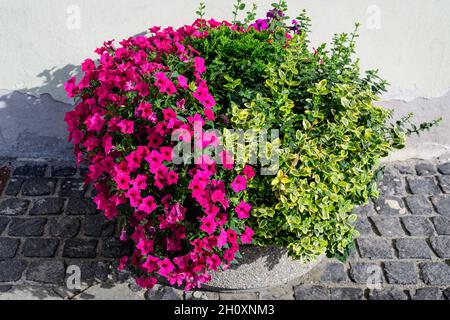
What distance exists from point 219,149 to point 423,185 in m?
2.22

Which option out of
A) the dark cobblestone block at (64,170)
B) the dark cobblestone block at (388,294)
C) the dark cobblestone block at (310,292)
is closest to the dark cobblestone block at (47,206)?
the dark cobblestone block at (64,170)

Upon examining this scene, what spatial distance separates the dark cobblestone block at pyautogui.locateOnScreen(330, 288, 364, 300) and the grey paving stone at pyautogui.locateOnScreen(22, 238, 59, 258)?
6.08 feet

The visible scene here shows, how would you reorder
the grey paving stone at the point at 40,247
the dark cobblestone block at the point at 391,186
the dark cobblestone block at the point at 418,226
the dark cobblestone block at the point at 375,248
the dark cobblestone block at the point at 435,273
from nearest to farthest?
the dark cobblestone block at the point at 435,273 → the grey paving stone at the point at 40,247 → the dark cobblestone block at the point at 375,248 → the dark cobblestone block at the point at 418,226 → the dark cobblestone block at the point at 391,186

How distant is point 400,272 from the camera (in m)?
3.61

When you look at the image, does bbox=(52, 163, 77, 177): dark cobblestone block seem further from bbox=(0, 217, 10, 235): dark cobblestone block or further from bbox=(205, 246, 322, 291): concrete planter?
bbox=(205, 246, 322, 291): concrete planter

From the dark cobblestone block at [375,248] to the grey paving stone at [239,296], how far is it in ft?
2.79

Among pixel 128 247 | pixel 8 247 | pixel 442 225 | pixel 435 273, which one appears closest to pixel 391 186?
pixel 442 225

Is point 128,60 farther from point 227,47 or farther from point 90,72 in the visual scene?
point 227,47

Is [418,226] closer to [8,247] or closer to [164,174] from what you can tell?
[164,174]

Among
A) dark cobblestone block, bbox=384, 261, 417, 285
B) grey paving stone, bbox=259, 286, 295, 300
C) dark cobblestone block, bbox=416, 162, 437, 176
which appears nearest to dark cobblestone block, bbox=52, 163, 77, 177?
grey paving stone, bbox=259, 286, 295, 300

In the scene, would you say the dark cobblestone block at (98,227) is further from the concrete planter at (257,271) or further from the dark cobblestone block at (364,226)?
the dark cobblestone block at (364,226)

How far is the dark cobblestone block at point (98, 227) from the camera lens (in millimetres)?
3836

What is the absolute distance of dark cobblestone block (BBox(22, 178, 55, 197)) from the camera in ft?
13.8
